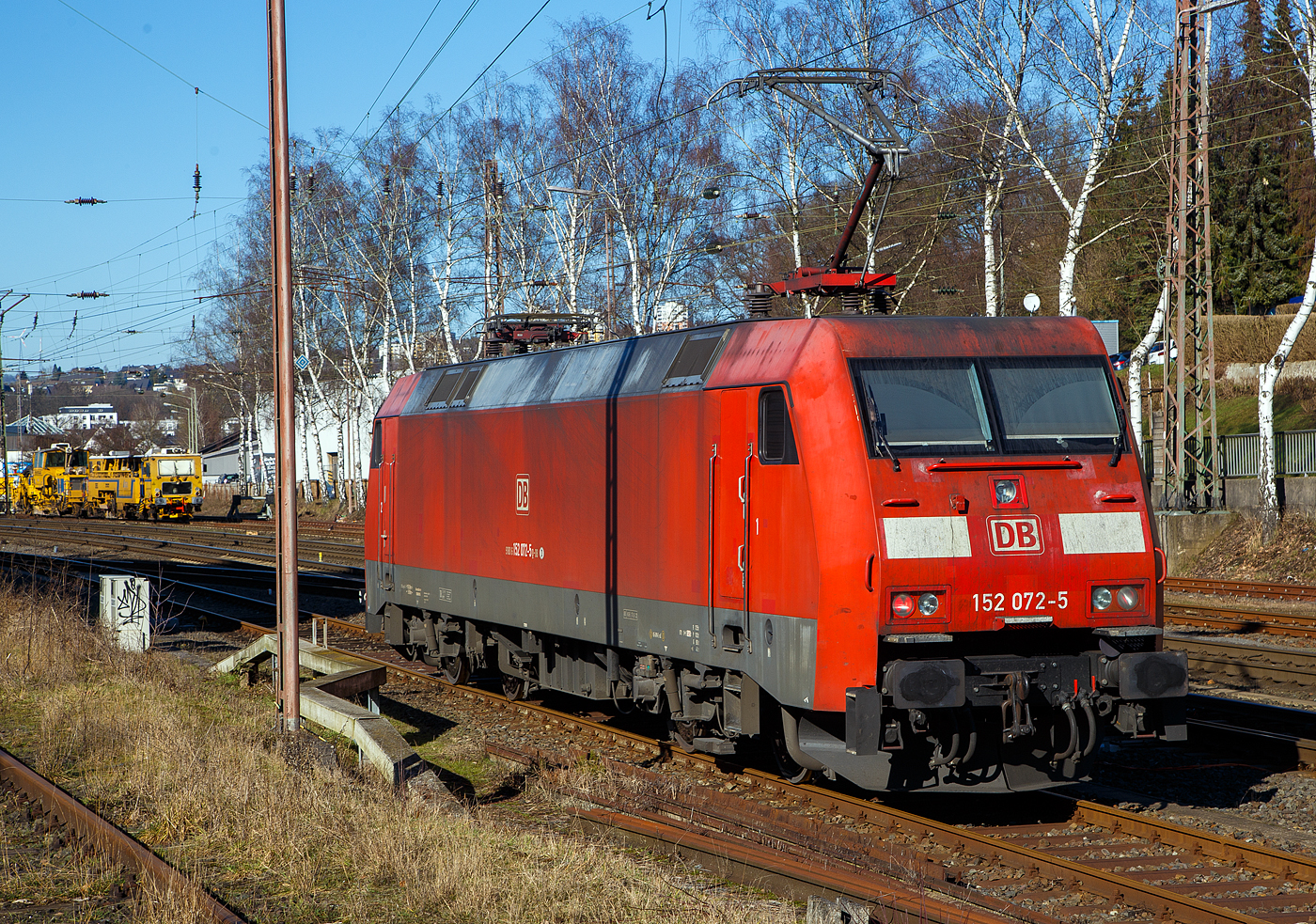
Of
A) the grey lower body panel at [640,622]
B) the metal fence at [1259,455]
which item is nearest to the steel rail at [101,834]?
the grey lower body panel at [640,622]

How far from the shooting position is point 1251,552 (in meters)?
22.8

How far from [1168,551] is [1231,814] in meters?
16.2

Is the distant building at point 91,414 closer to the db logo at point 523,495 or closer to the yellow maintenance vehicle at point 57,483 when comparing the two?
the yellow maintenance vehicle at point 57,483

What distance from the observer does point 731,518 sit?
29.4ft

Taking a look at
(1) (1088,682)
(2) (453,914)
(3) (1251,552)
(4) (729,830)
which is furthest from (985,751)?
(3) (1251,552)

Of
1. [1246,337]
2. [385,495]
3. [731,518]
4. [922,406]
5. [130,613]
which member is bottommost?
[130,613]

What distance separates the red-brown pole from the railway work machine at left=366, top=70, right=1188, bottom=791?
110 inches

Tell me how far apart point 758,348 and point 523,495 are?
4.22m

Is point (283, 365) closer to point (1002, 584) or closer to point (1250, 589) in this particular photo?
point (1002, 584)

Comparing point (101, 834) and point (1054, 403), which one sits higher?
point (1054, 403)

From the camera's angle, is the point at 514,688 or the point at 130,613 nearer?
the point at 514,688

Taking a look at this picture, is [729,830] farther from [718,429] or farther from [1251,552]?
[1251,552]

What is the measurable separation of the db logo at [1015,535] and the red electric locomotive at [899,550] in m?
0.01

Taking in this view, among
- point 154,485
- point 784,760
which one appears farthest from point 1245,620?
point 154,485
